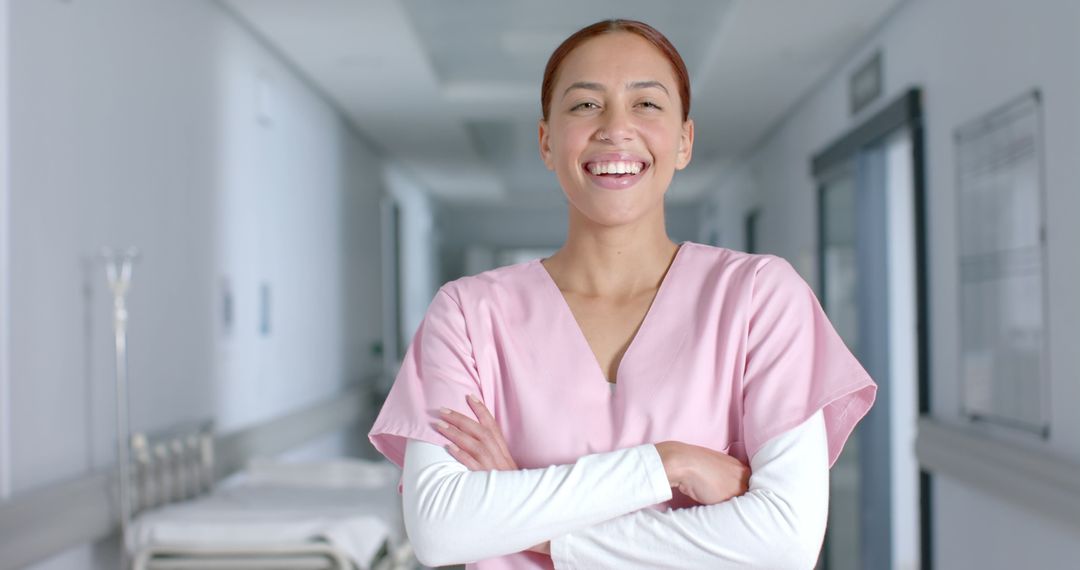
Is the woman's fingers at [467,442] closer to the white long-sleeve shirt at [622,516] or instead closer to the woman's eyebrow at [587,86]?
the white long-sleeve shirt at [622,516]

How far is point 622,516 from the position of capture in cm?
110

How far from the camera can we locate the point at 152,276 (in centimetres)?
329

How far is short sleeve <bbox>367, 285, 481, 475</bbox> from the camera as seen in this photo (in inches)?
45.3

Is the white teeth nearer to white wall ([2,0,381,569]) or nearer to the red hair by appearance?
the red hair

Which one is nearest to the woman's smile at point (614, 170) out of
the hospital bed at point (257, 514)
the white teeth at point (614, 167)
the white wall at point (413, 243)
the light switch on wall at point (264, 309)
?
the white teeth at point (614, 167)

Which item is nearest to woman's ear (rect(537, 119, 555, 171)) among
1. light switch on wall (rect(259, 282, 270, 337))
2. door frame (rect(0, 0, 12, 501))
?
door frame (rect(0, 0, 12, 501))

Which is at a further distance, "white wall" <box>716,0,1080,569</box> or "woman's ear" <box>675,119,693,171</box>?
"white wall" <box>716,0,1080,569</box>

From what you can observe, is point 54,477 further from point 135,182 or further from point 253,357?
point 253,357

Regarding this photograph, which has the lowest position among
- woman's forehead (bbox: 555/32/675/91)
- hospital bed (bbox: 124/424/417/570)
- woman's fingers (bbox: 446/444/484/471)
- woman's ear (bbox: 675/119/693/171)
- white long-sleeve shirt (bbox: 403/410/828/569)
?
hospital bed (bbox: 124/424/417/570)

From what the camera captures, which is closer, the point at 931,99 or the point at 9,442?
the point at 9,442

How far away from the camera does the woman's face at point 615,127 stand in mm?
1146

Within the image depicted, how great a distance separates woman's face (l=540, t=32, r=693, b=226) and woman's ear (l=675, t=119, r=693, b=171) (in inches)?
2.3

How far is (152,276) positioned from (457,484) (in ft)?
8.14

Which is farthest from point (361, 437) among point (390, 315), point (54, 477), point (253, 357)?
point (54, 477)
